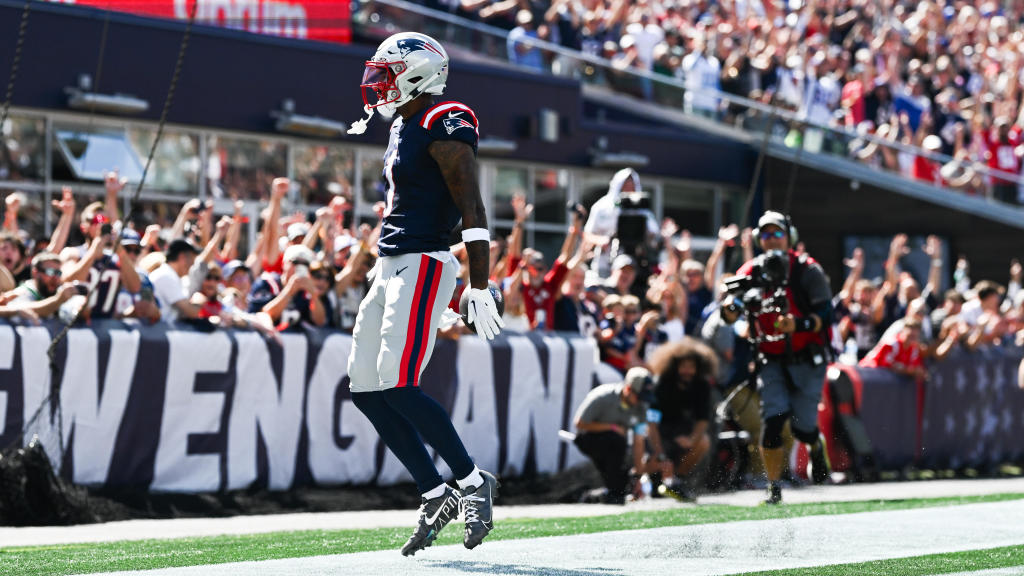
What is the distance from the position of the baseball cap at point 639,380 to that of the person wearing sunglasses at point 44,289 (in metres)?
4.25

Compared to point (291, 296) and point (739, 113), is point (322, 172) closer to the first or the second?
point (739, 113)

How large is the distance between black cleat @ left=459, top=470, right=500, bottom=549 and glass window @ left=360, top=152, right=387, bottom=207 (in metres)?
13.3

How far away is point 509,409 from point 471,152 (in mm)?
6566

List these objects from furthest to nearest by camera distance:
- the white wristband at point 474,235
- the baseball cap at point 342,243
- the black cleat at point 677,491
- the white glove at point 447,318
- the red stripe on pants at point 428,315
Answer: the baseball cap at point 342,243 < the black cleat at point 677,491 < the white glove at point 447,318 < the red stripe on pants at point 428,315 < the white wristband at point 474,235

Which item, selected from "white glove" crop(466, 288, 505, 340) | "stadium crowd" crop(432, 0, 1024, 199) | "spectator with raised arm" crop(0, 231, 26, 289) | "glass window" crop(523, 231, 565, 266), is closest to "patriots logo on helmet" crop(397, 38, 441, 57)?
"white glove" crop(466, 288, 505, 340)

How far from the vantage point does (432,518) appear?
6504 millimetres

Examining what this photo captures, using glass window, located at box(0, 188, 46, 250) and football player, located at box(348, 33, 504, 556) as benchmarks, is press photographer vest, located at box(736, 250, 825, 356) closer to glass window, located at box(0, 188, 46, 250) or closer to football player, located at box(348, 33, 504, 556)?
football player, located at box(348, 33, 504, 556)

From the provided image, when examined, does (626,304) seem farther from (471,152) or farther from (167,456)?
(471,152)

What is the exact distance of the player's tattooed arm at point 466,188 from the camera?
6449mm

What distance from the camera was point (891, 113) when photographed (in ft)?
76.2

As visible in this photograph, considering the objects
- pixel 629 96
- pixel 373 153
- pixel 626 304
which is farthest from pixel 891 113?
pixel 626 304

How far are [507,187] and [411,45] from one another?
49.2 feet

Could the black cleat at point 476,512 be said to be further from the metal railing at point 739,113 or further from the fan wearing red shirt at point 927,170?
the fan wearing red shirt at point 927,170

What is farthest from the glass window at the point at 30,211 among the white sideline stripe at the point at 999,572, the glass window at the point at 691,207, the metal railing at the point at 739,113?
the white sideline stripe at the point at 999,572
